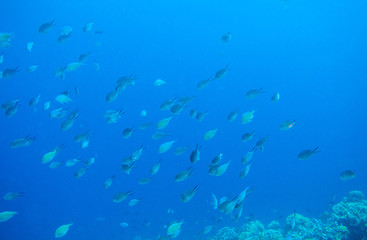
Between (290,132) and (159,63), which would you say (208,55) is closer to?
(159,63)

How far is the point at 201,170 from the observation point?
4856 cm

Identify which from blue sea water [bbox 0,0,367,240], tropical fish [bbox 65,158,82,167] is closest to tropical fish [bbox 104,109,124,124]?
tropical fish [bbox 65,158,82,167]

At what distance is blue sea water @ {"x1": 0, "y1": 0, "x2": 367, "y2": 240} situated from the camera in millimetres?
42656

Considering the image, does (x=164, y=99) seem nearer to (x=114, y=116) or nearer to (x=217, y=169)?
(x=114, y=116)

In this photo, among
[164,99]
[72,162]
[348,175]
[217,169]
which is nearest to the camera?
[217,169]

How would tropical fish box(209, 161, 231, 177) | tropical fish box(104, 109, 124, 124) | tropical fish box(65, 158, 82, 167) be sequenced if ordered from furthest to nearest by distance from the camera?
tropical fish box(65, 158, 82, 167), tropical fish box(104, 109, 124, 124), tropical fish box(209, 161, 231, 177)

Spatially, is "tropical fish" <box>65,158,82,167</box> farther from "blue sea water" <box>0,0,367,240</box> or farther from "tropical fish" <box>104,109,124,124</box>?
"blue sea water" <box>0,0,367,240</box>

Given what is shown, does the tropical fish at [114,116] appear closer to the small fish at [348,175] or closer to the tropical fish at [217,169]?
the tropical fish at [217,169]

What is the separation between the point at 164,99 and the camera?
203 feet

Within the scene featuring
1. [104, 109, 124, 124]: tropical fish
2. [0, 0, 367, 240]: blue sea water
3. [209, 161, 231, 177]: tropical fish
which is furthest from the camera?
[0, 0, 367, 240]: blue sea water

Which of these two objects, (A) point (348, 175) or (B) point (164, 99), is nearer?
(A) point (348, 175)

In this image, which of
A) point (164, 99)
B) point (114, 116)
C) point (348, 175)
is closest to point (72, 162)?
point (114, 116)

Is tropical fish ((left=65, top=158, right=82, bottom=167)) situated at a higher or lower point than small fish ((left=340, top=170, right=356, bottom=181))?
higher

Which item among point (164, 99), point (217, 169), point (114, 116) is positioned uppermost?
point (164, 99)
